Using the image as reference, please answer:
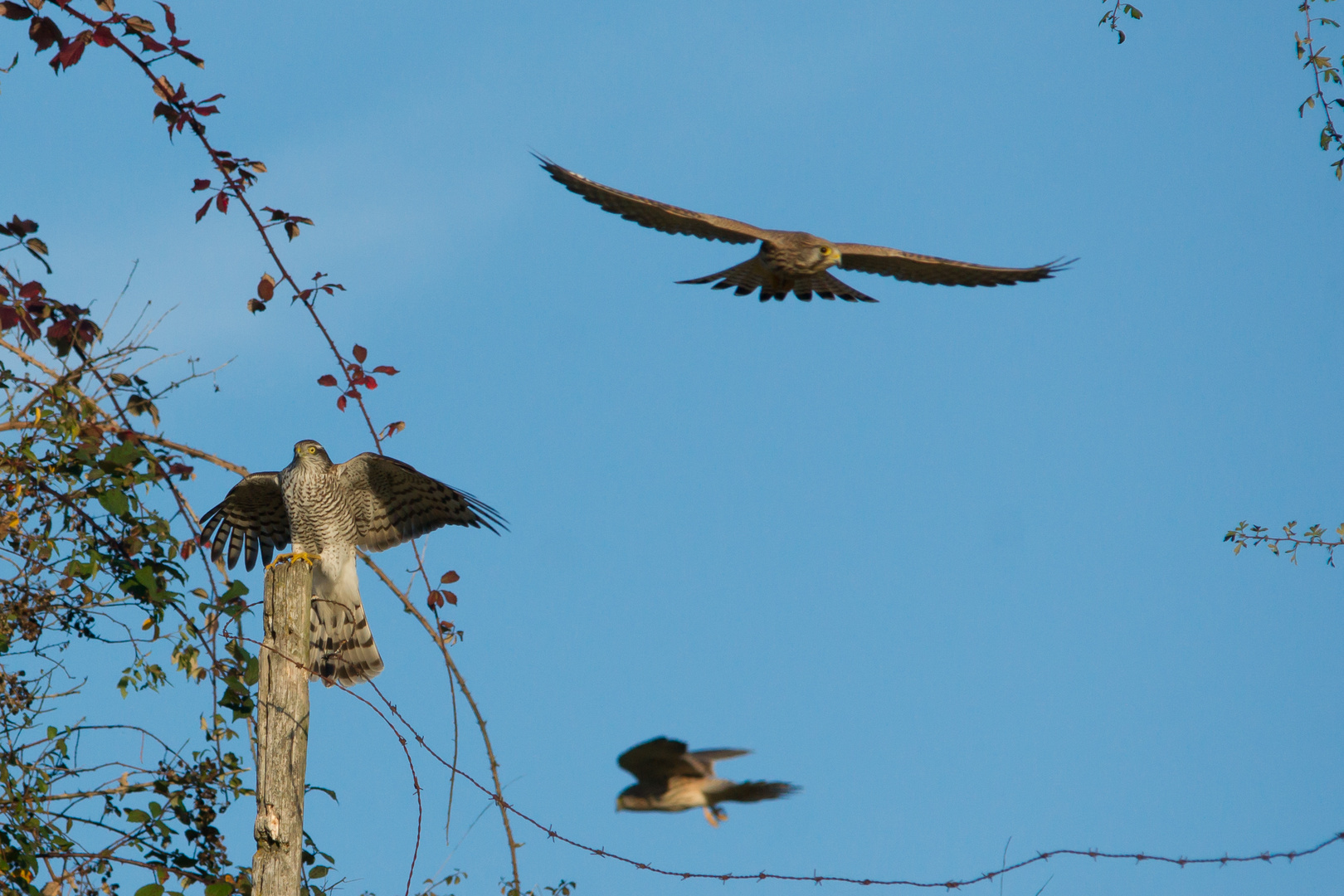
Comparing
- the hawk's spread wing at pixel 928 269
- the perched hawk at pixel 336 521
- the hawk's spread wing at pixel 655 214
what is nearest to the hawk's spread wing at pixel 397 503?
the perched hawk at pixel 336 521

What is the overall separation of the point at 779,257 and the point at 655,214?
2.53 ft

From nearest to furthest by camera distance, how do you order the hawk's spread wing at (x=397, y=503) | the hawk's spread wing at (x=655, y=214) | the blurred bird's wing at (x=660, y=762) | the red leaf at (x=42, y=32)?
the blurred bird's wing at (x=660, y=762) < the red leaf at (x=42, y=32) < the hawk's spread wing at (x=397, y=503) < the hawk's spread wing at (x=655, y=214)

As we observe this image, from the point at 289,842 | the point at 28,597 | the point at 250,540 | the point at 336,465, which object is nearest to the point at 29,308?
the point at 28,597

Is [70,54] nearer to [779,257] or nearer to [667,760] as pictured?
[667,760]

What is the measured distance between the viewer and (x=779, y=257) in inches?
267

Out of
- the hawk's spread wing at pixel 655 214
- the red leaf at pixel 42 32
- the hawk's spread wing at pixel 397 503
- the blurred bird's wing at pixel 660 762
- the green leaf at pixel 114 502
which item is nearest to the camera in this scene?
the blurred bird's wing at pixel 660 762

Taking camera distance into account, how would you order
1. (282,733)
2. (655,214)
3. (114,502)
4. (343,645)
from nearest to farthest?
1. (114,502)
2. (282,733)
3. (343,645)
4. (655,214)

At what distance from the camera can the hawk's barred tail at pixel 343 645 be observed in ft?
17.1

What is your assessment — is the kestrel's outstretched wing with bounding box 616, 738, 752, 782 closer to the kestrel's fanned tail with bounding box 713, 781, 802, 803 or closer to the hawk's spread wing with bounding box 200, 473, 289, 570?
the kestrel's fanned tail with bounding box 713, 781, 802, 803

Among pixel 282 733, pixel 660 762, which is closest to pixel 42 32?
pixel 282 733

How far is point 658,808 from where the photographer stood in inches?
101

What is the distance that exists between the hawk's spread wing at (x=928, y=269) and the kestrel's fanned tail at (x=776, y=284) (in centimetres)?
30

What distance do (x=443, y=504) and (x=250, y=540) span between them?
1078 millimetres

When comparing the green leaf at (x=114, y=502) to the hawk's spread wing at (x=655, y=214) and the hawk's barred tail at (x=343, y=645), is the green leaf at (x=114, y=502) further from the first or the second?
the hawk's spread wing at (x=655, y=214)
